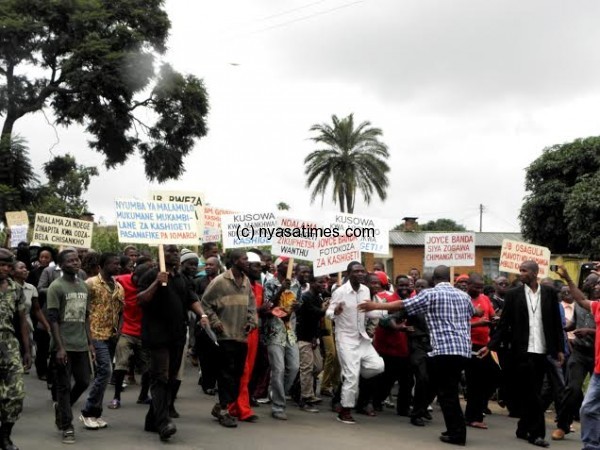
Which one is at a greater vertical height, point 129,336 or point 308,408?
point 129,336

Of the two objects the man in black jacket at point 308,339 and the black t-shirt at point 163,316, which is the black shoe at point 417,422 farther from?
the black t-shirt at point 163,316

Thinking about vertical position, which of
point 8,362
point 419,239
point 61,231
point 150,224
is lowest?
point 8,362

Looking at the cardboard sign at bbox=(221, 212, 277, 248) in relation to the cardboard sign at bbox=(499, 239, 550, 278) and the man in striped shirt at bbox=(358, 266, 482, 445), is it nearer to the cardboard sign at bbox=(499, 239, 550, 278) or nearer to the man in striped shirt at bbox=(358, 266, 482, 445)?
the man in striped shirt at bbox=(358, 266, 482, 445)

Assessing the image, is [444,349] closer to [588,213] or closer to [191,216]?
[191,216]

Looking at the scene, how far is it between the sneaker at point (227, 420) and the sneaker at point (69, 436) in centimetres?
166

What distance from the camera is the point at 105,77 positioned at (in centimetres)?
3541

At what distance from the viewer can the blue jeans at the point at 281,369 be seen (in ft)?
29.2

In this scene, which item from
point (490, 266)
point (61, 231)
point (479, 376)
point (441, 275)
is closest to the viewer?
point (441, 275)

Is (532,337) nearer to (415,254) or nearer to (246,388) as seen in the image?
(246,388)

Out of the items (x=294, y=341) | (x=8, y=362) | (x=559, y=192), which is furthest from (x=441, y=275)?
(x=559, y=192)

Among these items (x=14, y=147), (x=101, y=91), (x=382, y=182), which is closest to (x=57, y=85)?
(x=101, y=91)

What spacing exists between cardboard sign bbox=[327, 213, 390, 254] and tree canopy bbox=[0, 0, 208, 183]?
25.4m

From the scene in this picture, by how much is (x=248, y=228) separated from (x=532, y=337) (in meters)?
4.87

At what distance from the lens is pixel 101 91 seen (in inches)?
1421
